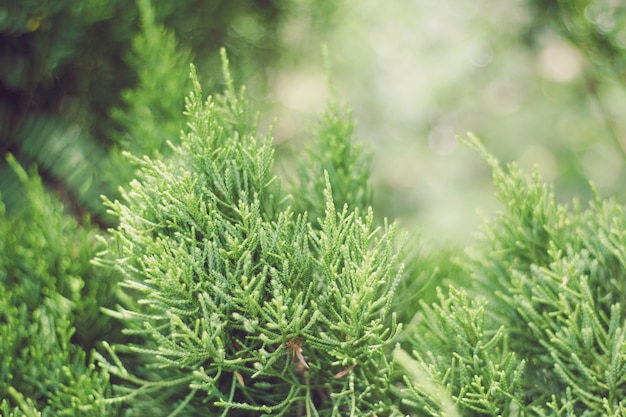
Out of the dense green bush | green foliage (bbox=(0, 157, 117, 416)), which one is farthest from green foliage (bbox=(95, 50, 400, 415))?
green foliage (bbox=(0, 157, 117, 416))

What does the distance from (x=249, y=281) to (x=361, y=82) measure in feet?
7.81

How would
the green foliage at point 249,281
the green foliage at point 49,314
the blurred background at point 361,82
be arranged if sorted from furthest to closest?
the blurred background at point 361,82 → the green foliage at point 49,314 → the green foliage at point 249,281

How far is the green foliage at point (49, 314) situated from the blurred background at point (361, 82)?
0.20 metres

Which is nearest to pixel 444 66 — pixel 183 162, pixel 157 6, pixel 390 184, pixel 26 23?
pixel 390 184

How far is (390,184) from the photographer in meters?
3.09

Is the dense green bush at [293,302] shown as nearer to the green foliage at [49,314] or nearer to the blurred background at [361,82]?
the green foliage at [49,314]

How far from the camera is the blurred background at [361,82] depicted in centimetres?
125

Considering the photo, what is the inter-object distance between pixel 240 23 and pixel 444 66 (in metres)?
1.56

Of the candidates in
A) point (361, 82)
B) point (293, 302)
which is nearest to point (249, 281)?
point (293, 302)

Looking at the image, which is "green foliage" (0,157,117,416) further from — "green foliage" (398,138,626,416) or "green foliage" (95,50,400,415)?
"green foliage" (398,138,626,416)

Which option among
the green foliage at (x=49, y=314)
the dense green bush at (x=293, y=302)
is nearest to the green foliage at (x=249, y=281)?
the dense green bush at (x=293, y=302)

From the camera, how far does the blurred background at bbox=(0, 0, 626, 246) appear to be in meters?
1.25

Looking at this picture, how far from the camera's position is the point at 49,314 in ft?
2.98

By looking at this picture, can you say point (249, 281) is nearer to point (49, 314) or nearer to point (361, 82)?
point (49, 314)
